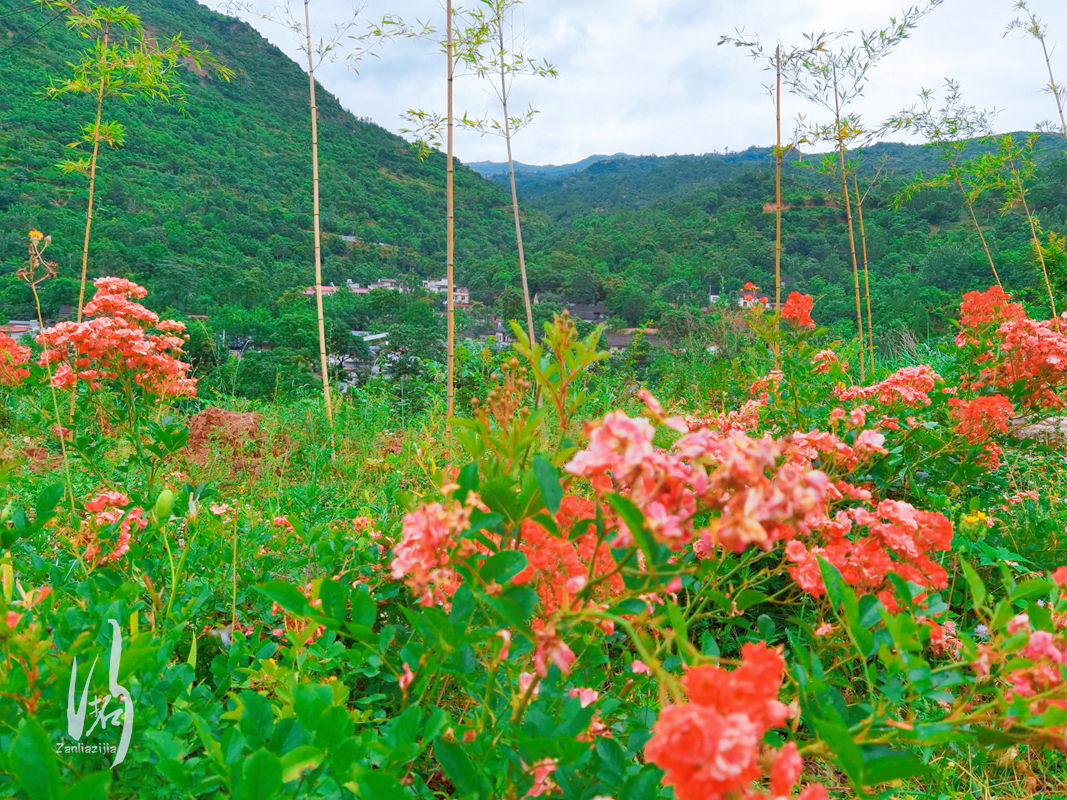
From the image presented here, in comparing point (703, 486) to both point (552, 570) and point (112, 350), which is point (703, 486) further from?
point (112, 350)

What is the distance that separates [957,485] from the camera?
1942mm

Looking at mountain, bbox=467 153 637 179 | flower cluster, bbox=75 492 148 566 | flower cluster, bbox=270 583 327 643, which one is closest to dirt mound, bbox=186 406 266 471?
flower cluster, bbox=75 492 148 566

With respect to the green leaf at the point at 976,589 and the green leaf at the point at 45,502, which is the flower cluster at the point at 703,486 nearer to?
the green leaf at the point at 976,589

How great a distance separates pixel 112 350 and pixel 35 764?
5.12ft

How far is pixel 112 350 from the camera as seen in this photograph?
1632 millimetres

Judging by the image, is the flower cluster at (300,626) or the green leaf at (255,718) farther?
the flower cluster at (300,626)

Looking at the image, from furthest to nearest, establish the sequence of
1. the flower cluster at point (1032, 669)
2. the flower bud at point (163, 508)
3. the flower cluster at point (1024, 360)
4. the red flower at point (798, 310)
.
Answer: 1. the red flower at point (798, 310)
2. the flower cluster at point (1024, 360)
3. the flower bud at point (163, 508)
4. the flower cluster at point (1032, 669)

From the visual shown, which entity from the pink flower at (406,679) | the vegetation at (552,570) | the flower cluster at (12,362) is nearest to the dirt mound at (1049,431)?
the vegetation at (552,570)

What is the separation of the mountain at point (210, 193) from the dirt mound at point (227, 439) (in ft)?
25.7

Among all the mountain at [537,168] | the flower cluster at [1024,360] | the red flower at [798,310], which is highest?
the mountain at [537,168]

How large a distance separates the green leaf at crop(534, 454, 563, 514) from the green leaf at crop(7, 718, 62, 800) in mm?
429

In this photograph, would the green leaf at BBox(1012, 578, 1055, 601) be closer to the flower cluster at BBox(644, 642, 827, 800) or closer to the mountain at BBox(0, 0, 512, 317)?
the flower cluster at BBox(644, 642, 827, 800)

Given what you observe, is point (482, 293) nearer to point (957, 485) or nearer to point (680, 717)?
point (957, 485)

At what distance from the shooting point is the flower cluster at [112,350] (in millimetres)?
1619
